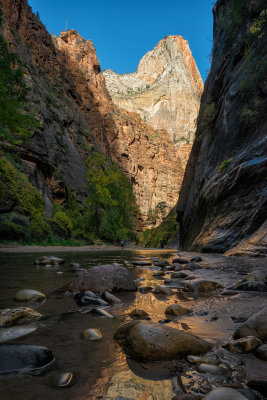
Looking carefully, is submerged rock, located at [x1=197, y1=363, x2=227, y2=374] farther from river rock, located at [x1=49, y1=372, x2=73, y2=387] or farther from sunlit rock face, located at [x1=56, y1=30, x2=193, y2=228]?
sunlit rock face, located at [x1=56, y1=30, x2=193, y2=228]

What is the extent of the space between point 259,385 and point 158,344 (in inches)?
20.6

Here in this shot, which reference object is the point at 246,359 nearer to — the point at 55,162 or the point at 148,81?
the point at 55,162

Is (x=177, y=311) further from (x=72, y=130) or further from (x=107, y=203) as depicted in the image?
(x=72, y=130)

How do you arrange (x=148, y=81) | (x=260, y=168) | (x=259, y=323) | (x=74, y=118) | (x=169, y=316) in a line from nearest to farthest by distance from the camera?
(x=259, y=323) → (x=169, y=316) → (x=260, y=168) → (x=74, y=118) → (x=148, y=81)

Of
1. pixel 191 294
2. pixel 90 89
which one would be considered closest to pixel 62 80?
pixel 90 89

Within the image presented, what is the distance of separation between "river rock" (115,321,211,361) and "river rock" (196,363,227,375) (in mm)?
179

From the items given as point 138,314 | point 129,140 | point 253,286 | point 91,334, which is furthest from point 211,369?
point 129,140

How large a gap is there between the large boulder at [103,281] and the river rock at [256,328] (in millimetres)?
1789

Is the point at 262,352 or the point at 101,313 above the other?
the point at 262,352

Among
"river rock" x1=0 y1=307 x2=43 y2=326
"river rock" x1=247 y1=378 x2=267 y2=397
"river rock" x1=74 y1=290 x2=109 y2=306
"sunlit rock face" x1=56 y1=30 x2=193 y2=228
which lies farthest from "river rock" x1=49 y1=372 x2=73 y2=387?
"sunlit rock face" x1=56 y1=30 x2=193 y2=228

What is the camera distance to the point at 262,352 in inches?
47.9

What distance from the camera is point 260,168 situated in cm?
699

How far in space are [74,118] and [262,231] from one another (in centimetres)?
3447

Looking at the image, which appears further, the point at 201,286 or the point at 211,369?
the point at 201,286
